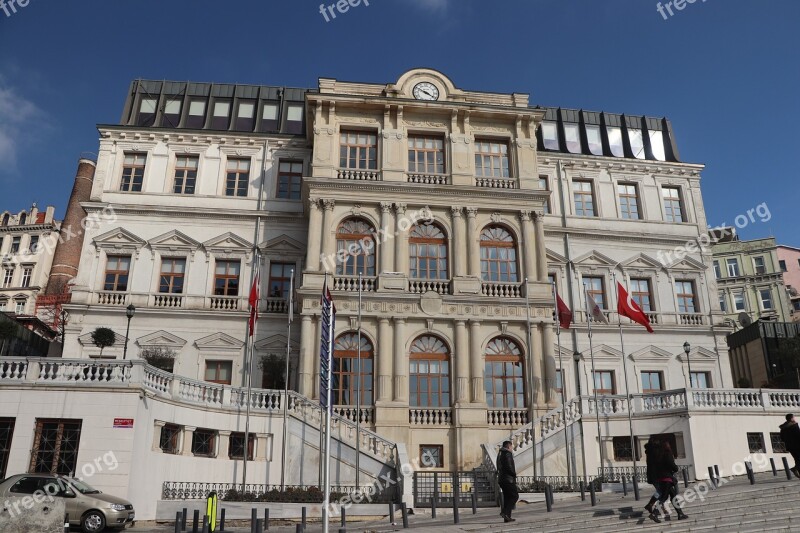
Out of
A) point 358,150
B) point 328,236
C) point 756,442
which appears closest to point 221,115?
point 358,150

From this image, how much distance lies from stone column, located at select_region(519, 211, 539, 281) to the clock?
791 centimetres

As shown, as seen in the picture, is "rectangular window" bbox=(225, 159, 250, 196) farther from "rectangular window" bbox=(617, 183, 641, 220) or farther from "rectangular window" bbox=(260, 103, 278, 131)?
"rectangular window" bbox=(617, 183, 641, 220)

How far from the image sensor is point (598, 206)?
130 feet

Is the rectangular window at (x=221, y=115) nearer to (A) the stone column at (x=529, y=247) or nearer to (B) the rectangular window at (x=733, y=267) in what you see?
(A) the stone column at (x=529, y=247)

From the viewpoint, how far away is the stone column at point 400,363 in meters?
29.3

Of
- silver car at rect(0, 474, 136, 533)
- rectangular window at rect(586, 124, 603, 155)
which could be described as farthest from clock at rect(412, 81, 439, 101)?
silver car at rect(0, 474, 136, 533)

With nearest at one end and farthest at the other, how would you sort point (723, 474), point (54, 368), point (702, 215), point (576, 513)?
point (576, 513)
point (54, 368)
point (723, 474)
point (702, 215)

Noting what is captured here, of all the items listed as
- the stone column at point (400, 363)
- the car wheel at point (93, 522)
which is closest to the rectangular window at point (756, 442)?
the stone column at point (400, 363)

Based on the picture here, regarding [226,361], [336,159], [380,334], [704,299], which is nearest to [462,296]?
[380,334]

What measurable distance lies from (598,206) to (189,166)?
78.6 feet

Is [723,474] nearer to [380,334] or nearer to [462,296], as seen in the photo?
[462,296]

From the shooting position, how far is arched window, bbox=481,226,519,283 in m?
32.5

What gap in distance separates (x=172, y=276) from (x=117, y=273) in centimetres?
279

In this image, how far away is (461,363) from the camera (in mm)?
29969
